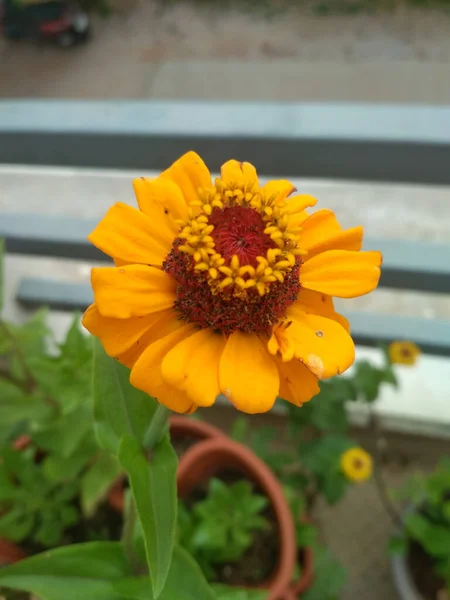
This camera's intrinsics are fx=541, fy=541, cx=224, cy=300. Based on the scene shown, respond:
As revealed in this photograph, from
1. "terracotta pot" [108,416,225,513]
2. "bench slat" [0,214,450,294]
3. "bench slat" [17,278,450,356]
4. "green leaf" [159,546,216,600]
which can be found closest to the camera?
"green leaf" [159,546,216,600]

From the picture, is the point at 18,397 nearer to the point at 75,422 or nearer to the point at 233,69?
the point at 75,422

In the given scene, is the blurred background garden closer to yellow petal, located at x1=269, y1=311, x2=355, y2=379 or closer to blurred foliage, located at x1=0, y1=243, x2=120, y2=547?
blurred foliage, located at x1=0, y1=243, x2=120, y2=547

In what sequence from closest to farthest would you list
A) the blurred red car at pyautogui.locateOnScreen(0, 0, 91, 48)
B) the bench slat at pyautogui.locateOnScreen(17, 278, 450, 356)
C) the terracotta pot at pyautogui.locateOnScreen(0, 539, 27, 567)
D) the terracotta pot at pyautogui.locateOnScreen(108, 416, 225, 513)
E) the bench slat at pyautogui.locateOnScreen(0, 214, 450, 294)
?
1. the terracotta pot at pyautogui.locateOnScreen(0, 539, 27, 567)
2. the terracotta pot at pyautogui.locateOnScreen(108, 416, 225, 513)
3. the bench slat at pyautogui.locateOnScreen(0, 214, 450, 294)
4. the bench slat at pyautogui.locateOnScreen(17, 278, 450, 356)
5. the blurred red car at pyautogui.locateOnScreen(0, 0, 91, 48)

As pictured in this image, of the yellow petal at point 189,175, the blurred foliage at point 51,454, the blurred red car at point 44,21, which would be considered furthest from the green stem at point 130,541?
the blurred red car at point 44,21

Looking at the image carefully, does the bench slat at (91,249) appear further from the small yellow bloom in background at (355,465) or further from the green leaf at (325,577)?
the green leaf at (325,577)

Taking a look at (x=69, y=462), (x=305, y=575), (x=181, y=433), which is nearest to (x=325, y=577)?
(x=305, y=575)

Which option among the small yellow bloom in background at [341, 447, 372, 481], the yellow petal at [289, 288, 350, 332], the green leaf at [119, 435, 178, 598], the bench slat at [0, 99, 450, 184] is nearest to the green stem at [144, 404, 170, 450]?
the green leaf at [119, 435, 178, 598]
